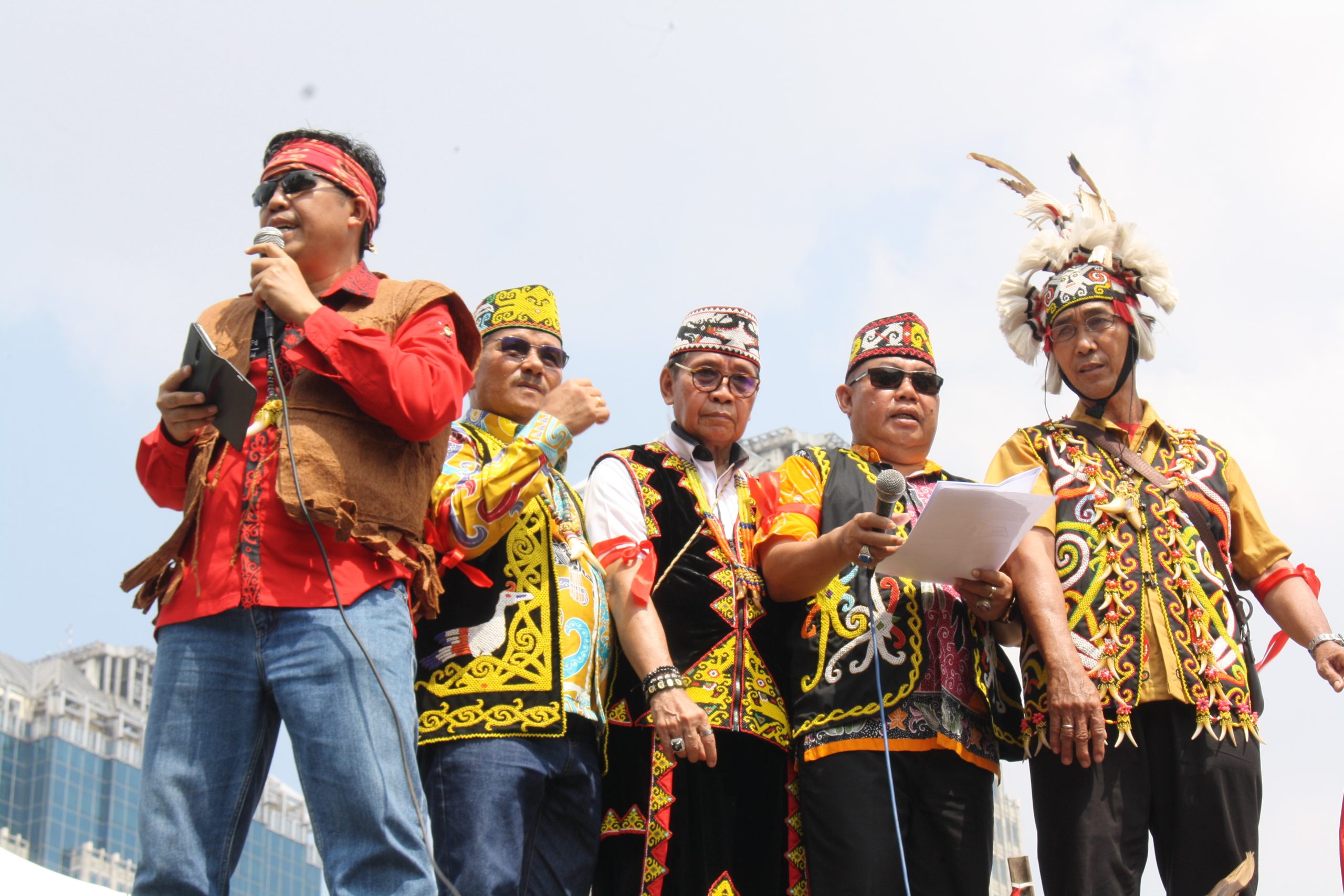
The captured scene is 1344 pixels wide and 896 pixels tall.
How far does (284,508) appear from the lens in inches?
128

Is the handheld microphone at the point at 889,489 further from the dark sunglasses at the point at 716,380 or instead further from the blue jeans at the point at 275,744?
the blue jeans at the point at 275,744

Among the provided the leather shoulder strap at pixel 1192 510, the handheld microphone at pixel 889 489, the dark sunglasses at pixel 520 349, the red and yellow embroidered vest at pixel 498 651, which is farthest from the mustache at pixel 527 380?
the leather shoulder strap at pixel 1192 510

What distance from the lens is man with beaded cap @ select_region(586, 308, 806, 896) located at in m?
4.20

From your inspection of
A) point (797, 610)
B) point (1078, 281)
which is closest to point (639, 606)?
point (797, 610)

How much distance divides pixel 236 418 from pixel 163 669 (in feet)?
1.95

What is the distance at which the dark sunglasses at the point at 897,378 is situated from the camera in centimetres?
486

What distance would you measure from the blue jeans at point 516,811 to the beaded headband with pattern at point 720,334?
1.46 metres

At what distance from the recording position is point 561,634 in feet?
13.9

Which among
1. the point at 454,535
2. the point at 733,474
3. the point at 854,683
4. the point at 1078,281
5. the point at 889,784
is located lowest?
the point at 889,784

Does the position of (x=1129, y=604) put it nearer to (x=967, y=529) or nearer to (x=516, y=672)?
(x=967, y=529)

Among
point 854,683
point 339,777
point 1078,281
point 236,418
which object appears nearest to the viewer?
point 339,777

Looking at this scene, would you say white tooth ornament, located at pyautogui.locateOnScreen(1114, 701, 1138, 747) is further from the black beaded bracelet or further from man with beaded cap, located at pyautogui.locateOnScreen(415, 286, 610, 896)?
man with beaded cap, located at pyautogui.locateOnScreen(415, 286, 610, 896)

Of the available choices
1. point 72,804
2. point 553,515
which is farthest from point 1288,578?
point 72,804

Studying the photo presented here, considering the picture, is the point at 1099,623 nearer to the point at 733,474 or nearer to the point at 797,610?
the point at 797,610
